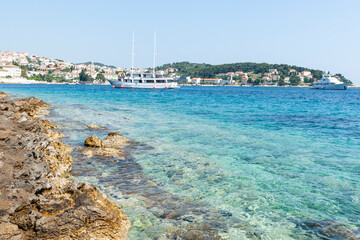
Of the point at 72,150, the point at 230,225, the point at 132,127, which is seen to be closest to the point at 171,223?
the point at 230,225

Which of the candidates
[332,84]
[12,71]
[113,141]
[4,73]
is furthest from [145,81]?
[12,71]

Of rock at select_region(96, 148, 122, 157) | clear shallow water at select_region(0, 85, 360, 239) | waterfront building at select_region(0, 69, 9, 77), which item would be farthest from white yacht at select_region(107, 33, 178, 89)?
waterfront building at select_region(0, 69, 9, 77)

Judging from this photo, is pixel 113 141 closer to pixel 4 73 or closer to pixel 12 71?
pixel 4 73

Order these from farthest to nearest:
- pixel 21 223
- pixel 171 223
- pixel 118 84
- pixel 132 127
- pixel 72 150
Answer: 1. pixel 118 84
2. pixel 132 127
3. pixel 72 150
4. pixel 171 223
5. pixel 21 223

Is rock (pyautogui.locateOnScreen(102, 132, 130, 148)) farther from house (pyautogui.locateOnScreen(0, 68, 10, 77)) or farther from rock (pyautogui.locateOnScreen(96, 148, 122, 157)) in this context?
house (pyautogui.locateOnScreen(0, 68, 10, 77))

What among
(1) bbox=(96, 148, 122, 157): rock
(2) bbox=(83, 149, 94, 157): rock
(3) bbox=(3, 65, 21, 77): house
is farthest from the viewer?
(3) bbox=(3, 65, 21, 77): house

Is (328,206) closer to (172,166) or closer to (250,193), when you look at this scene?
(250,193)

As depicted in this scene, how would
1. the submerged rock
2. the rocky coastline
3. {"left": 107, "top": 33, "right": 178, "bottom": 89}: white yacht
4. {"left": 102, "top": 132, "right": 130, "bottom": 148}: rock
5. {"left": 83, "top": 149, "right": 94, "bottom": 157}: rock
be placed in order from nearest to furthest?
the rocky coastline, the submerged rock, {"left": 83, "top": 149, "right": 94, "bottom": 157}: rock, {"left": 102, "top": 132, "right": 130, "bottom": 148}: rock, {"left": 107, "top": 33, "right": 178, "bottom": 89}: white yacht

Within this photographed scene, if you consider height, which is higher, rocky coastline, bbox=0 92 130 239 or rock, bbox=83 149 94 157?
rocky coastline, bbox=0 92 130 239

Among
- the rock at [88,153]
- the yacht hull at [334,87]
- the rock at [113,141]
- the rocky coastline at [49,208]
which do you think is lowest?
the rock at [88,153]

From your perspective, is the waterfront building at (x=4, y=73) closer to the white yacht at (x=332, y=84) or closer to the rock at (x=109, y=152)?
the white yacht at (x=332, y=84)

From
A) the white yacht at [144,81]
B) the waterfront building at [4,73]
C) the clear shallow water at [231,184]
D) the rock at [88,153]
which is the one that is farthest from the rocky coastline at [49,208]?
the waterfront building at [4,73]

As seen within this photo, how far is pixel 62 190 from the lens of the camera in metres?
5.14

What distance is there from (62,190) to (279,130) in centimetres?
1379
